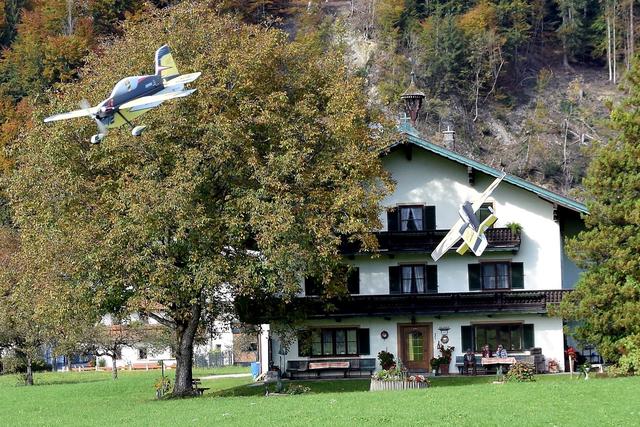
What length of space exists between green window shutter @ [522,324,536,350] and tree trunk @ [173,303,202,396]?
49.5 ft

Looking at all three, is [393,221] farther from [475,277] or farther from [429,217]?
[475,277]

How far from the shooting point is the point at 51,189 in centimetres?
4394

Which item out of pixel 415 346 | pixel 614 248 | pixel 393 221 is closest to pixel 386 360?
pixel 415 346

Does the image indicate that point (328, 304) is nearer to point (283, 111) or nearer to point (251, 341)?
point (283, 111)

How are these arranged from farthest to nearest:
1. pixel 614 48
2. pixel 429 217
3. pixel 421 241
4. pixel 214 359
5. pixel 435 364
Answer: pixel 614 48
pixel 214 359
pixel 429 217
pixel 421 241
pixel 435 364

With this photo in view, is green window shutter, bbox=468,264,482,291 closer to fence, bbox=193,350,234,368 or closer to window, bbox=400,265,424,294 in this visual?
window, bbox=400,265,424,294

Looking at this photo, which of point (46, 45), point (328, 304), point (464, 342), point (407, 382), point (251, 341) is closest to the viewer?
point (407, 382)

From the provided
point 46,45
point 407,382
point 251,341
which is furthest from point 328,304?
point 46,45

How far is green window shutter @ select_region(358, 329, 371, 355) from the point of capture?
2115 inches

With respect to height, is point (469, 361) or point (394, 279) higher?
point (394, 279)

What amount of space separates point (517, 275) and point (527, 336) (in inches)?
111

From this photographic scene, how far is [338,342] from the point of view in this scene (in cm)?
5412

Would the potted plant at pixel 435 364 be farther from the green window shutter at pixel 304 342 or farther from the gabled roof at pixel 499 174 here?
the gabled roof at pixel 499 174

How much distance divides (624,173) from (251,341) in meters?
48.6
